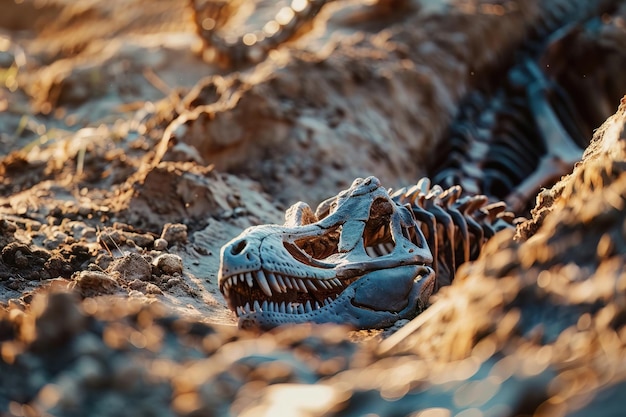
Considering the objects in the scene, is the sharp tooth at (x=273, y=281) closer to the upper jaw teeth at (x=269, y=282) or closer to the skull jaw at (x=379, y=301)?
the upper jaw teeth at (x=269, y=282)

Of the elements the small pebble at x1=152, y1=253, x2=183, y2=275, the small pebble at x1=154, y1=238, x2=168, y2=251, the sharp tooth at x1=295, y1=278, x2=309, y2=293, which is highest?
the small pebble at x1=154, y1=238, x2=168, y2=251

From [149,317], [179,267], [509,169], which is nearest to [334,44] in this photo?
[509,169]

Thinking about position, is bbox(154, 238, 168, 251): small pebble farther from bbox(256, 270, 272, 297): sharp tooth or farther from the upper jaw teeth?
bbox(256, 270, 272, 297): sharp tooth

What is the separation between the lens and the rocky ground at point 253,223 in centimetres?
200

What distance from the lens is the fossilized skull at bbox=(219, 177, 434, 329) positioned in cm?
370

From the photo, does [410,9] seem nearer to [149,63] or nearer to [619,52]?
[619,52]

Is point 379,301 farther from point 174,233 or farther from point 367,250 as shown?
point 174,233

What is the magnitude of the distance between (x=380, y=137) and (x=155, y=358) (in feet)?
17.2

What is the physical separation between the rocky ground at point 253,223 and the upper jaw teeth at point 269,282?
25 cm

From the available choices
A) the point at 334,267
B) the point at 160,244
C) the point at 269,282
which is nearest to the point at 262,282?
the point at 269,282

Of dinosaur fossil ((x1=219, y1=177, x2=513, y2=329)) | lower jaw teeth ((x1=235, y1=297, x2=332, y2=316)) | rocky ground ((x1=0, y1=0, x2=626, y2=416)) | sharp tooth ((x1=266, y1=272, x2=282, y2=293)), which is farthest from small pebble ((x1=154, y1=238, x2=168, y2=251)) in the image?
sharp tooth ((x1=266, y1=272, x2=282, y2=293))

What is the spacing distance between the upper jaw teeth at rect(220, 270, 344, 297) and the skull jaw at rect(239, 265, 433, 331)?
102 millimetres

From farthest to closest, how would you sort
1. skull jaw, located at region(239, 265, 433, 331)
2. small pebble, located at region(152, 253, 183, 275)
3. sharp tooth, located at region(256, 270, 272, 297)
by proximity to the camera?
1. small pebble, located at region(152, 253, 183, 275)
2. skull jaw, located at region(239, 265, 433, 331)
3. sharp tooth, located at region(256, 270, 272, 297)

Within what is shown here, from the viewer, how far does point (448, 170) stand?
7.29 m
